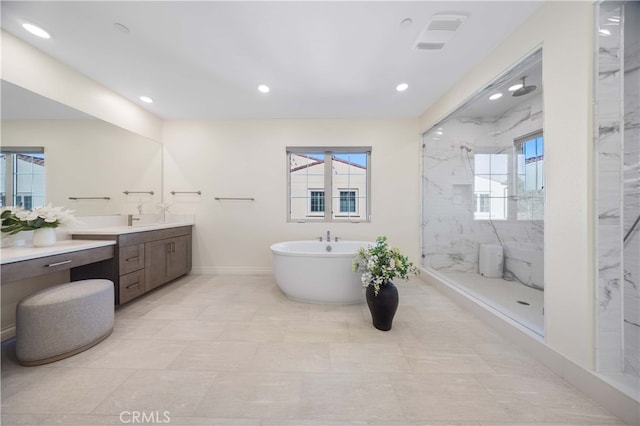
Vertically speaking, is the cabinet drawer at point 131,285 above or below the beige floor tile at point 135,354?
above

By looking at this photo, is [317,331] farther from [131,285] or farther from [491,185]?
[491,185]

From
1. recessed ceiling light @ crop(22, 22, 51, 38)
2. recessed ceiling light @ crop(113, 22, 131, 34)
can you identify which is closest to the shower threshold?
recessed ceiling light @ crop(113, 22, 131, 34)

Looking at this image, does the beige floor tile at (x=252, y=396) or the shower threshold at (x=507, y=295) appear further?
the shower threshold at (x=507, y=295)

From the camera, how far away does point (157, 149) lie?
3.57 meters

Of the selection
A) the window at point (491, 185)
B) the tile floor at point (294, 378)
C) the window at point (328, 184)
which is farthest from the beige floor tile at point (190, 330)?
the window at point (491, 185)

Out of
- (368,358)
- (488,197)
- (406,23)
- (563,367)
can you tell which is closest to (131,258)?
(368,358)

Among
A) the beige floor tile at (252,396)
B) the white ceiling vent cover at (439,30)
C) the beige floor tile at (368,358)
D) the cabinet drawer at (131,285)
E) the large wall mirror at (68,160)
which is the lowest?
the beige floor tile at (252,396)

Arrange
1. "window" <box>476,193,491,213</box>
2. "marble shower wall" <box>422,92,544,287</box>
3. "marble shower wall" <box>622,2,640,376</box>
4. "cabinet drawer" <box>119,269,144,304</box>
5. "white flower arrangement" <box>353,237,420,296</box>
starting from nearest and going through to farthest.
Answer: "marble shower wall" <box>622,2,640,376</box> < "white flower arrangement" <box>353,237,420,296</box> < "cabinet drawer" <box>119,269,144,304</box> < "marble shower wall" <box>422,92,544,287</box> < "window" <box>476,193,491,213</box>

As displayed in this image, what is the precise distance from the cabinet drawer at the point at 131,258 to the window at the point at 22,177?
0.78 meters

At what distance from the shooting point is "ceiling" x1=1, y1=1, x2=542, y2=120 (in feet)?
5.33

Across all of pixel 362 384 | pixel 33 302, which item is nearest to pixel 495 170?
pixel 362 384

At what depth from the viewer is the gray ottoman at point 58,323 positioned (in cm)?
153

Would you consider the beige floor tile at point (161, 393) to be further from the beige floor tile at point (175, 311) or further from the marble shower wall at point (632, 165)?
the marble shower wall at point (632, 165)

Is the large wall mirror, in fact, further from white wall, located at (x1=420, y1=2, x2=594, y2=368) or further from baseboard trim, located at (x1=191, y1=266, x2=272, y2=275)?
white wall, located at (x1=420, y1=2, x2=594, y2=368)
